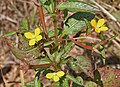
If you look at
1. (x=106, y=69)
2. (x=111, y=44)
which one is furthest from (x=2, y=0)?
(x=106, y=69)

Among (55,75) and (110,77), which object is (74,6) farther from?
(110,77)

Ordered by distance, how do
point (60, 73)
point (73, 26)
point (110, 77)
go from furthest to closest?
point (110, 77) < point (73, 26) < point (60, 73)

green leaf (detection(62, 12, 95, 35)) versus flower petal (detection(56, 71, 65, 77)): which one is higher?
green leaf (detection(62, 12, 95, 35))

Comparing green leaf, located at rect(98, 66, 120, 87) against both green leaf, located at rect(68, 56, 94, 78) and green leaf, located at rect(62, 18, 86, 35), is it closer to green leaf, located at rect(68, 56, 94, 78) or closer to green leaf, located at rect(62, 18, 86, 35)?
green leaf, located at rect(68, 56, 94, 78)

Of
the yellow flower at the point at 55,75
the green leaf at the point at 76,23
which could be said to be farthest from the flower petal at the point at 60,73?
the green leaf at the point at 76,23

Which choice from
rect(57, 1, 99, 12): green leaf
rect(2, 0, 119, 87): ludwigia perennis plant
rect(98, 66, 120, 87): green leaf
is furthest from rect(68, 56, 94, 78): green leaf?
rect(57, 1, 99, 12): green leaf

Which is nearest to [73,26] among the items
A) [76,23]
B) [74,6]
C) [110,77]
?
[76,23]

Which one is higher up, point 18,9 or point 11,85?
point 18,9

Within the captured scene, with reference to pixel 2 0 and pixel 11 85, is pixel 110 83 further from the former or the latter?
pixel 2 0
